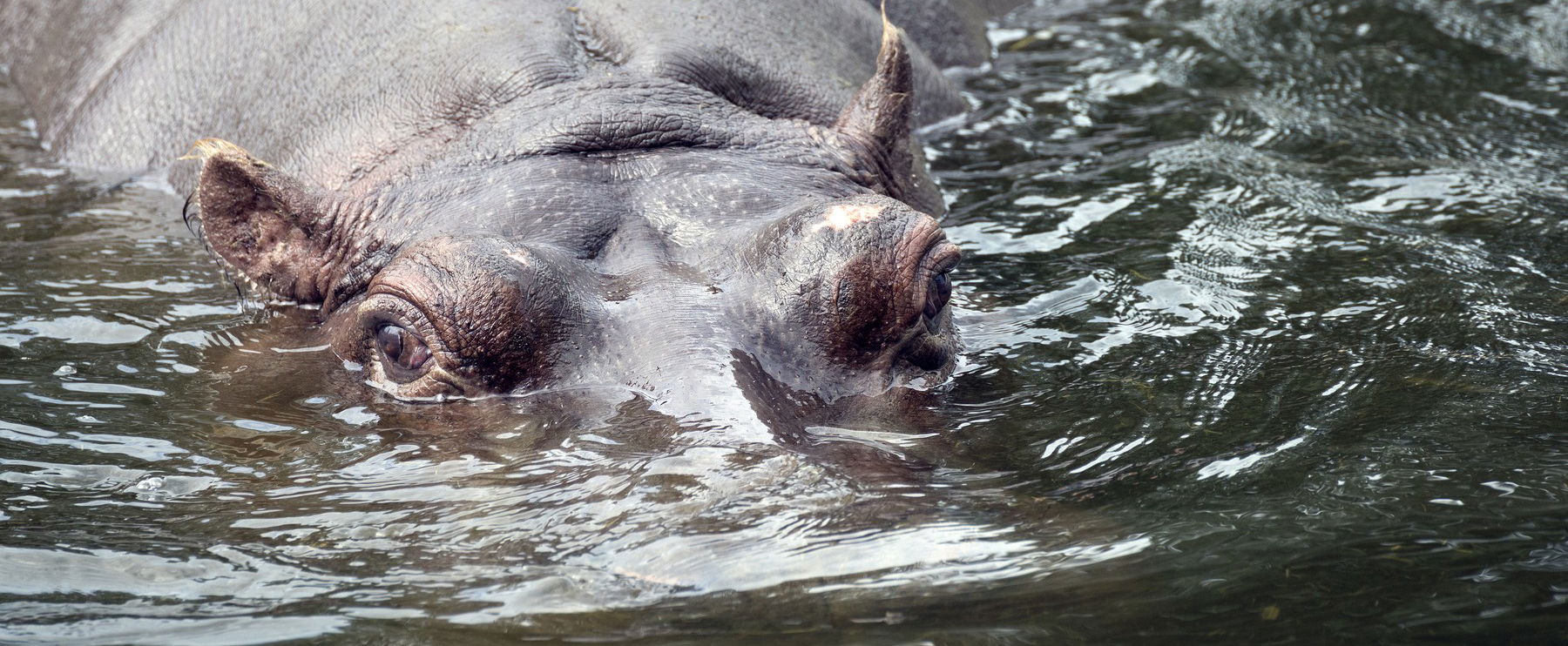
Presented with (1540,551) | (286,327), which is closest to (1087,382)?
(1540,551)

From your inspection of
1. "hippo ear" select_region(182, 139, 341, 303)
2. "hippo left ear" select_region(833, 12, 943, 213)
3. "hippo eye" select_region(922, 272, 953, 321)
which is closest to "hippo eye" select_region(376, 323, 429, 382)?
"hippo ear" select_region(182, 139, 341, 303)

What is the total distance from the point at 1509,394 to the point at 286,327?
3782 millimetres

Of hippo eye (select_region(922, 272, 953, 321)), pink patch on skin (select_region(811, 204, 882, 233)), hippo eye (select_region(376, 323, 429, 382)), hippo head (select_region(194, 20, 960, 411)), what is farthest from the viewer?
hippo eye (select_region(922, 272, 953, 321))

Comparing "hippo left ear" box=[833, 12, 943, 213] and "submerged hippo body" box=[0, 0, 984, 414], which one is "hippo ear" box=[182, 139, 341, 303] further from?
"hippo left ear" box=[833, 12, 943, 213]

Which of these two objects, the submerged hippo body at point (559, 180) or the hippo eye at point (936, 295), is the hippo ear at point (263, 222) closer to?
the submerged hippo body at point (559, 180)

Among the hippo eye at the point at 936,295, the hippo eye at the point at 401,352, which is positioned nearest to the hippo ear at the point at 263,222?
the hippo eye at the point at 401,352

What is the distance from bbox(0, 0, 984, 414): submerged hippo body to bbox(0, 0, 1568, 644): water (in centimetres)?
19

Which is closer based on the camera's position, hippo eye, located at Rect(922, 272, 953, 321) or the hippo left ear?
hippo eye, located at Rect(922, 272, 953, 321)

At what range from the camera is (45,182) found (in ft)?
22.6

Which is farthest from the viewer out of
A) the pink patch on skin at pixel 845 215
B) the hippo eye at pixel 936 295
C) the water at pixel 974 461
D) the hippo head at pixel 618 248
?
the hippo eye at pixel 936 295

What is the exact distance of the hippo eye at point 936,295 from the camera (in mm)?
4453

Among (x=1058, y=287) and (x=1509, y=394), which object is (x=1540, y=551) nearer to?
(x=1509, y=394)

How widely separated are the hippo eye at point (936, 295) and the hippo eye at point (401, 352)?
1446mm

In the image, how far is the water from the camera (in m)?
2.98
